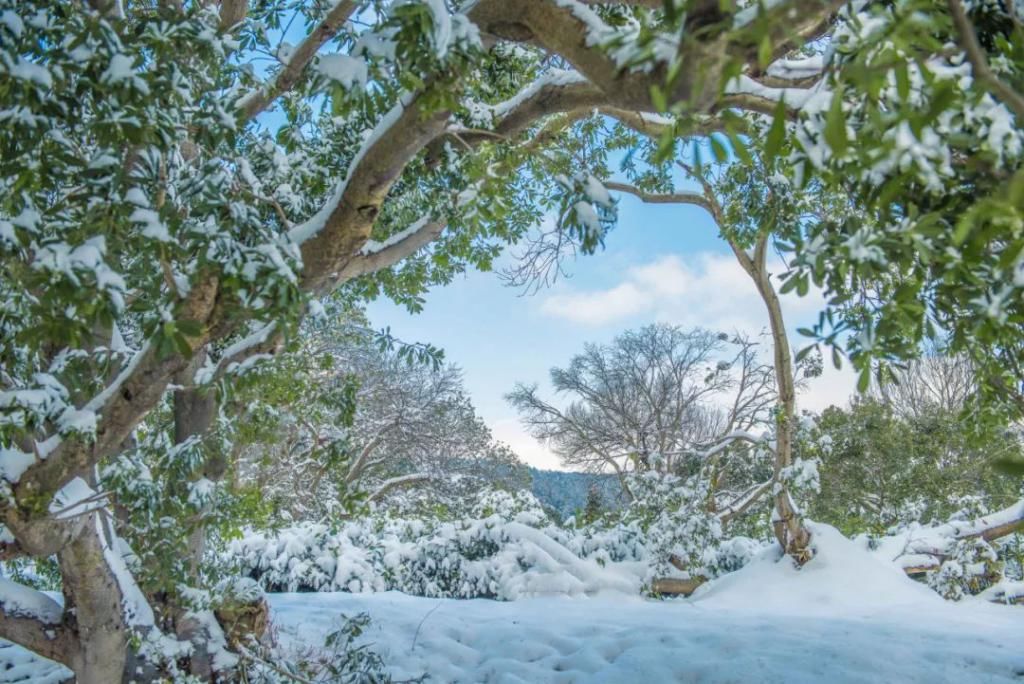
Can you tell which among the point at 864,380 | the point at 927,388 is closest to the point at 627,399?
the point at 927,388

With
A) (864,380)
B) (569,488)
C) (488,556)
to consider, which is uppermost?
(569,488)

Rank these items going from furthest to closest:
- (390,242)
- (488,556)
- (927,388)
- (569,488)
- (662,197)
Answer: (569,488)
(927,388)
(488,556)
(662,197)
(390,242)

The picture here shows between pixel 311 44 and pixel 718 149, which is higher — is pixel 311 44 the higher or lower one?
the higher one

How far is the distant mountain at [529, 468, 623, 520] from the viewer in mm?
15953

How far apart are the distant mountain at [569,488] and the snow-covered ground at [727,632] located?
928 cm

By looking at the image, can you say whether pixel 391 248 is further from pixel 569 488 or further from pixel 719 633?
pixel 569 488

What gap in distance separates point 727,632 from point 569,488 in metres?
15.3

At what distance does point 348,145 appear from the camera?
3250 mm

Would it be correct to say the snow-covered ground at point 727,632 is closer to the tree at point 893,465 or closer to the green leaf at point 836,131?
the green leaf at point 836,131

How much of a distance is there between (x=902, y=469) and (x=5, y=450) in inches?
487

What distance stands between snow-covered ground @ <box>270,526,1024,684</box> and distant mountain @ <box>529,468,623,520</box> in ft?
30.5

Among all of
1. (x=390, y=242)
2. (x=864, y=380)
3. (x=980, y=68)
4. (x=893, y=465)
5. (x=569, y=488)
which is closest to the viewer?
(x=980, y=68)

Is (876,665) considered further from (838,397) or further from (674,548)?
(838,397)

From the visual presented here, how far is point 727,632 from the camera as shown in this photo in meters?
4.27
